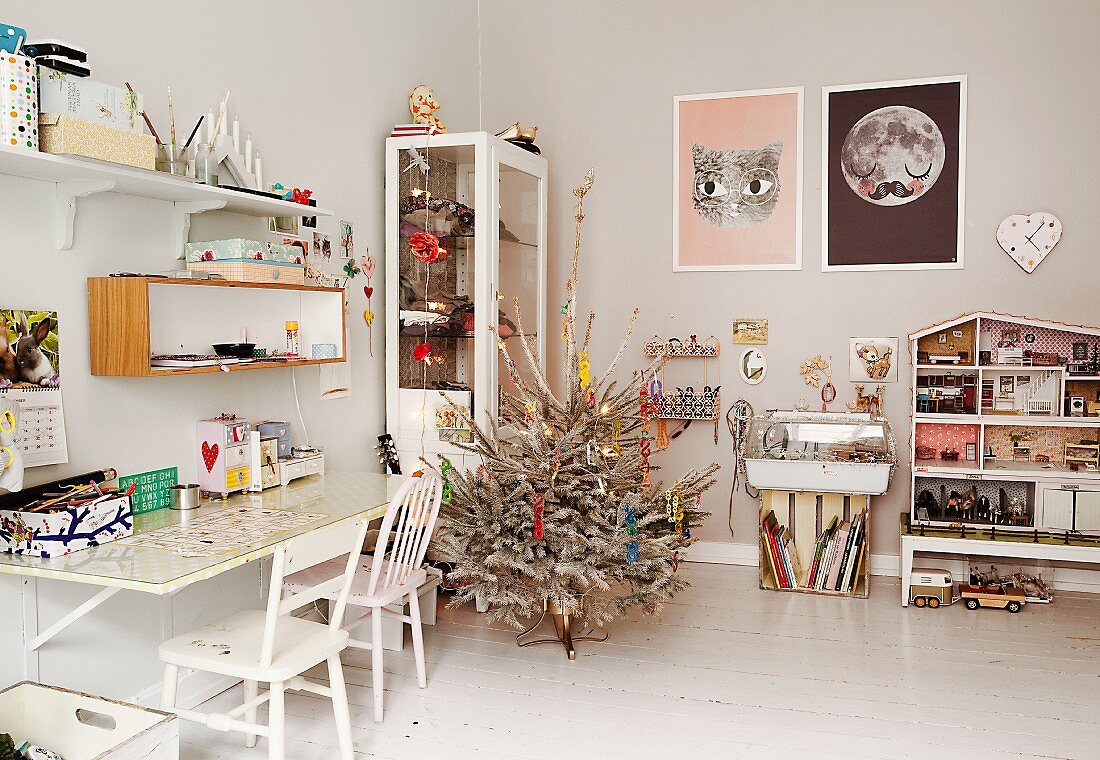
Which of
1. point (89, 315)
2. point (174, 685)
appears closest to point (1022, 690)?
point (174, 685)

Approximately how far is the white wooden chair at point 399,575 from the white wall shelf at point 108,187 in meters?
1.04

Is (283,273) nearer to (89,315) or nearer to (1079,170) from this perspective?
(89,315)

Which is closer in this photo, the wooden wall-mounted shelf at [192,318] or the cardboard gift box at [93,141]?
the cardboard gift box at [93,141]

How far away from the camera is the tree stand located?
10.8 ft

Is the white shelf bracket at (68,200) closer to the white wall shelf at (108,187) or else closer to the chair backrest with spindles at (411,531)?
the white wall shelf at (108,187)

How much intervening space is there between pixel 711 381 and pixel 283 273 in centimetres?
235

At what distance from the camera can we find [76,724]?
2166 millimetres

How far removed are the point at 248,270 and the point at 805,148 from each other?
2.80 metres

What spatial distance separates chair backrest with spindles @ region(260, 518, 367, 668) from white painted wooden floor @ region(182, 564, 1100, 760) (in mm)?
499

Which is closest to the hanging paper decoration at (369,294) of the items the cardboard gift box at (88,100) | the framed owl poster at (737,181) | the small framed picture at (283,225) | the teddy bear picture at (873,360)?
the small framed picture at (283,225)

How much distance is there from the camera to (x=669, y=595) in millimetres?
3141

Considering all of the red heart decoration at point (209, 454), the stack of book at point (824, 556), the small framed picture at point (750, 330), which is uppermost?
the small framed picture at point (750, 330)

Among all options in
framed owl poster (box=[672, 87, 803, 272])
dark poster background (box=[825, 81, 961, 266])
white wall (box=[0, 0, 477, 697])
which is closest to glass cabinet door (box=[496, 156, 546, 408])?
white wall (box=[0, 0, 477, 697])

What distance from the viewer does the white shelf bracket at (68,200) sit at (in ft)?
7.91
